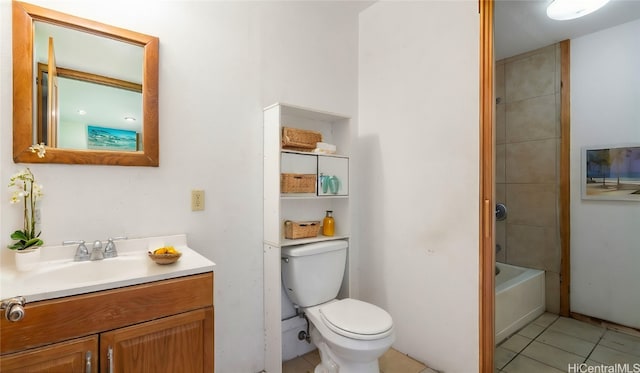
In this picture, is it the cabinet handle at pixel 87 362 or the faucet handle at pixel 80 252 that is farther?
the faucet handle at pixel 80 252

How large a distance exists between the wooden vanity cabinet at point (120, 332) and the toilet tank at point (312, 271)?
2.03 feet

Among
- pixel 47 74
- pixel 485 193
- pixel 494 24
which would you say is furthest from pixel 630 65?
pixel 47 74

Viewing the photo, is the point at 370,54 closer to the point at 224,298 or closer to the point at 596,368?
the point at 224,298

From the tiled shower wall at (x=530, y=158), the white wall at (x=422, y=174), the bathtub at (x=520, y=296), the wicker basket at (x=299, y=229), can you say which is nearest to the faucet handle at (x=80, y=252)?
the wicker basket at (x=299, y=229)

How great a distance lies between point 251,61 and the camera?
6.00ft

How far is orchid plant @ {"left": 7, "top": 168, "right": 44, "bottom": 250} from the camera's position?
1.15 meters

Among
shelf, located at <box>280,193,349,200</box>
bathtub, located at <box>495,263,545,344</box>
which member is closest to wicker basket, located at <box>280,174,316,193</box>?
shelf, located at <box>280,193,349,200</box>

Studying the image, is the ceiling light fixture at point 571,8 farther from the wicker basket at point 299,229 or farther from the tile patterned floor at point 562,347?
the wicker basket at point 299,229

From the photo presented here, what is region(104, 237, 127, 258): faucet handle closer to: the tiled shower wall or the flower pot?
the flower pot

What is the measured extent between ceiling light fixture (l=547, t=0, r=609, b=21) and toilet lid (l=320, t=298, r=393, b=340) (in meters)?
1.85

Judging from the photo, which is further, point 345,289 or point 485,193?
point 345,289

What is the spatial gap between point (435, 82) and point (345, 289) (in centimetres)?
149

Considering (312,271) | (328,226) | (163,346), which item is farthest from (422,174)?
(163,346)

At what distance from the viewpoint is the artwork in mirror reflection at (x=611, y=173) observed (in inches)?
55.2
